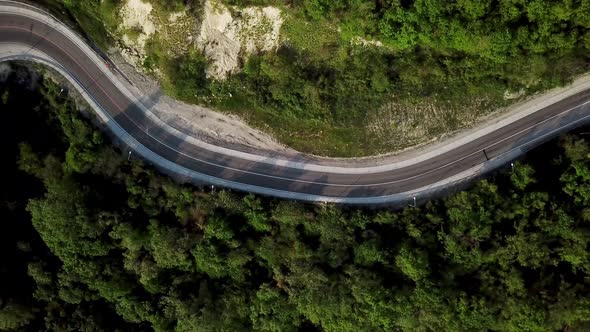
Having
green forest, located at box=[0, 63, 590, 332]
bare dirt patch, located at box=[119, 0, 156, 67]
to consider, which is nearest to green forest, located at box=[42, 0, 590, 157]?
bare dirt patch, located at box=[119, 0, 156, 67]

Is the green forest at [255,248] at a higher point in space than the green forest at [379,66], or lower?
lower

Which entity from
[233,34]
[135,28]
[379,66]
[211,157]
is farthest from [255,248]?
[135,28]

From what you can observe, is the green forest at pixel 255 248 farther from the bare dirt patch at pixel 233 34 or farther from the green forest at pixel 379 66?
the bare dirt patch at pixel 233 34

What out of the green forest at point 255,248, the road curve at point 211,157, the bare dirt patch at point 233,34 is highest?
the bare dirt patch at point 233,34

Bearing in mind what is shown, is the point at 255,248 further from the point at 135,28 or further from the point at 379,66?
the point at 135,28

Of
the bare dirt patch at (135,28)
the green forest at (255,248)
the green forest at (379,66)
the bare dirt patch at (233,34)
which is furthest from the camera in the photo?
the bare dirt patch at (135,28)

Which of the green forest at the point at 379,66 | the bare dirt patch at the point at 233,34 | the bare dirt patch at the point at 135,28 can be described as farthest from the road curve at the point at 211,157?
the bare dirt patch at the point at 233,34
